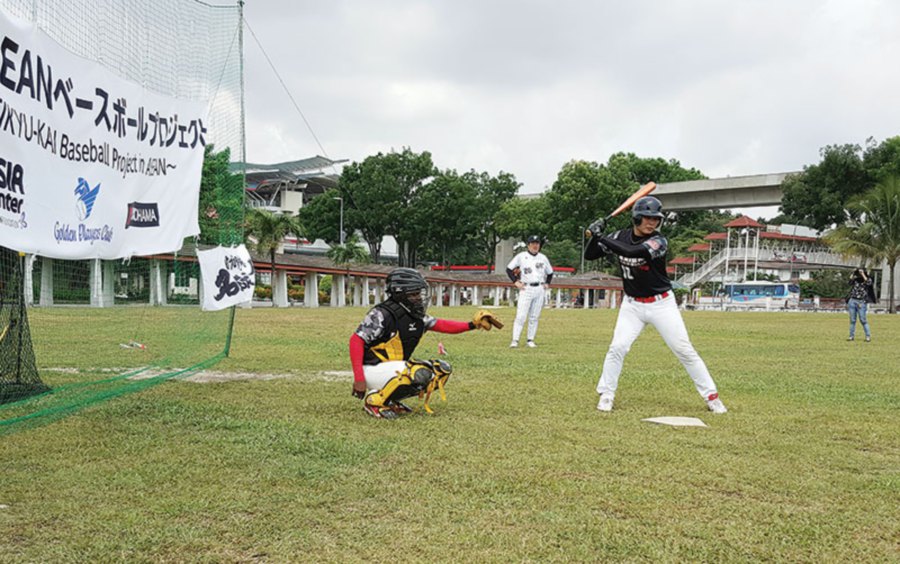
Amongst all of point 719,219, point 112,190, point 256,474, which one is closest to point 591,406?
point 256,474

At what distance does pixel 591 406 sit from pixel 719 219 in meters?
94.1

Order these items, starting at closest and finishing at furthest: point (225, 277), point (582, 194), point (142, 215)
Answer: point (142, 215) → point (225, 277) → point (582, 194)

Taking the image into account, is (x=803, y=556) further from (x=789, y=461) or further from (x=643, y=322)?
(x=643, y=322)

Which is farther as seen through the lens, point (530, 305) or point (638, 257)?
point (530, 305)

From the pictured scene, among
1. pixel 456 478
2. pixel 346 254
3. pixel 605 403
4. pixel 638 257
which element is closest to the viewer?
pixel 456 478

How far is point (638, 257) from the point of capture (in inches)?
300

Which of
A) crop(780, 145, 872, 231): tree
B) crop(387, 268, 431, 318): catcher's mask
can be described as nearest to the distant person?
crop(387, 268, 431, 318): catcher's mask

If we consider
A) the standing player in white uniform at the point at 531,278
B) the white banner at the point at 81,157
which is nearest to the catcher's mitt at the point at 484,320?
the white banner at the point at 81,157

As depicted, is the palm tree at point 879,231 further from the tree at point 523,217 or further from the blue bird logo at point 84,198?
the blue bird logo at point 84,198

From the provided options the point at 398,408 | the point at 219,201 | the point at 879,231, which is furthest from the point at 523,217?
the point at 398,408

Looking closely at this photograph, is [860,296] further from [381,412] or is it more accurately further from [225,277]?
[381,412]

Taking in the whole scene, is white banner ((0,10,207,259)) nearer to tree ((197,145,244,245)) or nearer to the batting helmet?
tree ((197,145,244,245))

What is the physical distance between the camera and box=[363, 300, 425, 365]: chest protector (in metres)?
7.20

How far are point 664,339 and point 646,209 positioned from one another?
139 cm
